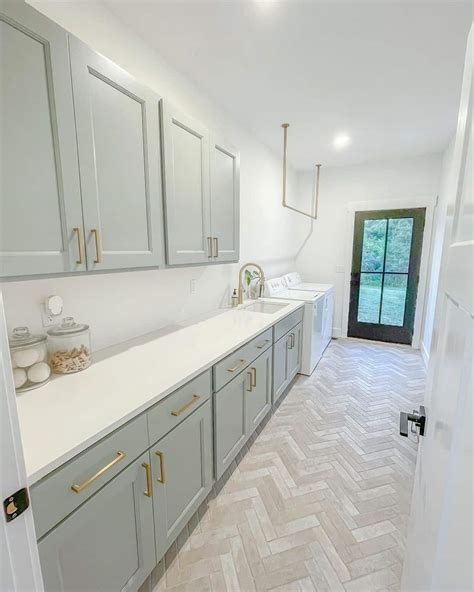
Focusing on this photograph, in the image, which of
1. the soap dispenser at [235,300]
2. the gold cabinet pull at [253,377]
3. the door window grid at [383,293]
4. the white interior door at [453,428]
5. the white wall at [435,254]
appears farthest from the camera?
the door window grid at [383,293]

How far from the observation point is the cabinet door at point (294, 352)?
108 inches

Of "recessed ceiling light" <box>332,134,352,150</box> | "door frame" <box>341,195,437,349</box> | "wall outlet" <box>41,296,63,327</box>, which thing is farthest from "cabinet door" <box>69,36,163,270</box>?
"door frame" <box>341,195,437,349</box>

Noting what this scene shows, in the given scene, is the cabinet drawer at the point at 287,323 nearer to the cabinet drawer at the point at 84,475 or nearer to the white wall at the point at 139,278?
the white wall at the point at 139,278

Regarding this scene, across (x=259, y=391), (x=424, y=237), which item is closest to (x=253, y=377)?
(x=259, y=391)

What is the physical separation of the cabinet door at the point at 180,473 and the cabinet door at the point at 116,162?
0.82 metres

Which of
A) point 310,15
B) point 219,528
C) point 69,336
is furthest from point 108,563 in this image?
point 310,15

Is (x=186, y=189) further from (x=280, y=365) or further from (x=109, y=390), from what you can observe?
(x=280, y=365)

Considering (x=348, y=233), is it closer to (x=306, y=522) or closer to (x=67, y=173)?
(x=306, y=522)

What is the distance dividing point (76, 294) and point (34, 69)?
92cm

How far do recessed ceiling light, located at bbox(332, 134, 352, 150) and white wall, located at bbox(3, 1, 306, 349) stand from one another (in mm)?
867

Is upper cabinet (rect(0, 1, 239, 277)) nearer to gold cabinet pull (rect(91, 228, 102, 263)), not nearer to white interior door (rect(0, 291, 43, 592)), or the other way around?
gold cabinet pull (rect(91, 228, 102, 263))

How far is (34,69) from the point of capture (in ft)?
3.01

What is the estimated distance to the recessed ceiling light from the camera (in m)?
3.14

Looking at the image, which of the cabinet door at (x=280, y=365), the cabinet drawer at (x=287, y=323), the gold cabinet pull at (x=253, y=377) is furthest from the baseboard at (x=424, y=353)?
the gold cabinet pull at (x=253, y=377)
